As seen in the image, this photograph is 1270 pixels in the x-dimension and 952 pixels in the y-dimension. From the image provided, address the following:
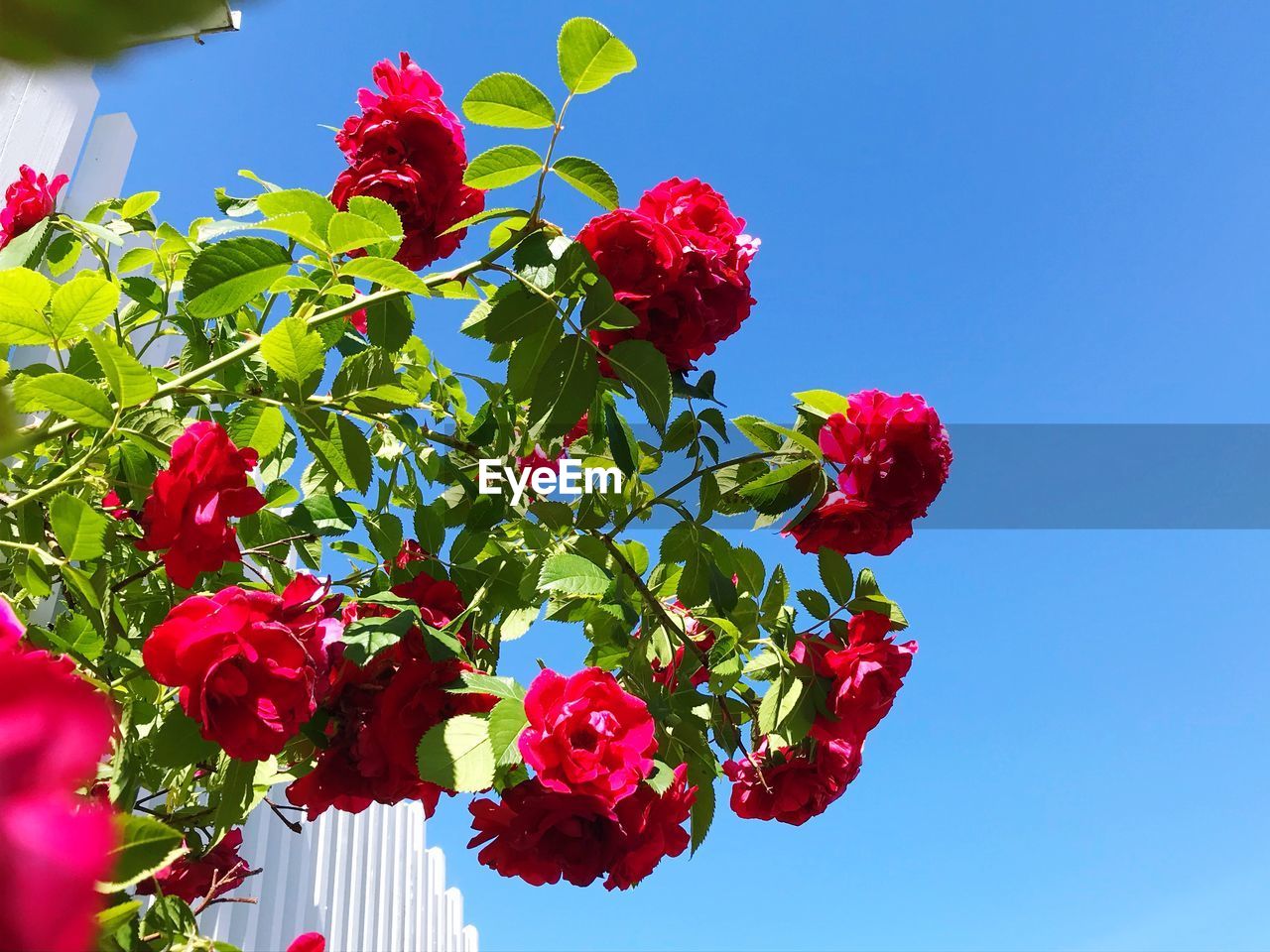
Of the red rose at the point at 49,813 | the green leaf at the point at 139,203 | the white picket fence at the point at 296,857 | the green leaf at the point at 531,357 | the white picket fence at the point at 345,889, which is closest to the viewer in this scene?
the red rose at the point at 49,813

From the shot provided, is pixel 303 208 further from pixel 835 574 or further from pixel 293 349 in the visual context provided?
pixel 835 574

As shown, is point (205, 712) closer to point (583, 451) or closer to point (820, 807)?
point (583, 451)

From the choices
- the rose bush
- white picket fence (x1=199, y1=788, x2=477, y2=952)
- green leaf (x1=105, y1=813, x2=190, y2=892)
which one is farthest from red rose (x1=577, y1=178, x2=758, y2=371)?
white picket fence (x1=199, y1=788, x2=477, y2=952)

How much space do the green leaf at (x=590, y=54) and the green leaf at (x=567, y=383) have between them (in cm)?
26

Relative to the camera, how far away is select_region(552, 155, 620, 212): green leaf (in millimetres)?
920

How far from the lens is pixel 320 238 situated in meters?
0.90

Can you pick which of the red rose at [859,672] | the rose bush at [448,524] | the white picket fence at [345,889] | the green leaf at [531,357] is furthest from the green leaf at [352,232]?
the white picket fence at [345,889]

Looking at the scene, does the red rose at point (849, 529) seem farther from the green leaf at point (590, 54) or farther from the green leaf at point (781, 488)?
the green leaf at point (590, 54)

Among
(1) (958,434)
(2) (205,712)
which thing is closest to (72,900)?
(2) (205,712)

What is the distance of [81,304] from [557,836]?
0.67m

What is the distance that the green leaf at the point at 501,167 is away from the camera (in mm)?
914

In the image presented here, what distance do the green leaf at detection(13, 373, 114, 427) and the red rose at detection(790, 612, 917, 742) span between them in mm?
803

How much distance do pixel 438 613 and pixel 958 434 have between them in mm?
3694

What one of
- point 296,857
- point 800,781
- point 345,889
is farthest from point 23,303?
point 345,889
